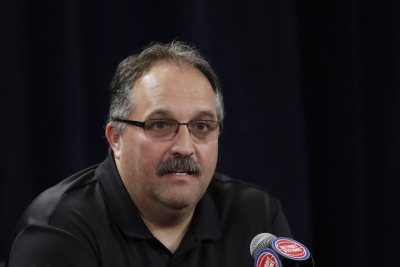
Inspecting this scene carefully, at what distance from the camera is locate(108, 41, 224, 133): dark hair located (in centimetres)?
170

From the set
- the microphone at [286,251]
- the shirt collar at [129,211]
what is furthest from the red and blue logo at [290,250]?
the shirt collar at [129,211]

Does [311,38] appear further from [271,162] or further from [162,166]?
[162,166]

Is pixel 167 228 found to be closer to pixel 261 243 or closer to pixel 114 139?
pixel 114 139

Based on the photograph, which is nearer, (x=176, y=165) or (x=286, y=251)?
(x=286, y=251)

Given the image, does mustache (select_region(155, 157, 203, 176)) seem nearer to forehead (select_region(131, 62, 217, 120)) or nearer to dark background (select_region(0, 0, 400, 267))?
forehead (select_region(131, 62, 217, 120))

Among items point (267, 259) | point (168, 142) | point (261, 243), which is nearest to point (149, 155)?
point (168, 142)

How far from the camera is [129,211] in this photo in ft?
5.49

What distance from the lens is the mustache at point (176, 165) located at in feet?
5.16

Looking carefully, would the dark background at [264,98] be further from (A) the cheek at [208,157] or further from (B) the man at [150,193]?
(A) the cheek at [208,157]

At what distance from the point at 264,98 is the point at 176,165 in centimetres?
108

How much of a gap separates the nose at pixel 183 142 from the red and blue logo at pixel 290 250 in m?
0.45

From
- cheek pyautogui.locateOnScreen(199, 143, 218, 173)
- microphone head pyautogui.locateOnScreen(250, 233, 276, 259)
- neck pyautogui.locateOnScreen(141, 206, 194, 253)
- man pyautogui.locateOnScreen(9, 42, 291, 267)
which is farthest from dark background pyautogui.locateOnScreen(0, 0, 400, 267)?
microphone head pyautogui.locateOnScreen(250, 233, 276, 259)

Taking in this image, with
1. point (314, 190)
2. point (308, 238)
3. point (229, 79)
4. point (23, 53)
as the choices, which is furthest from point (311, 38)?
point (23, 53)

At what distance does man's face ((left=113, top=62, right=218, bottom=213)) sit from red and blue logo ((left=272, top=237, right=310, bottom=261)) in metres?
0.45
